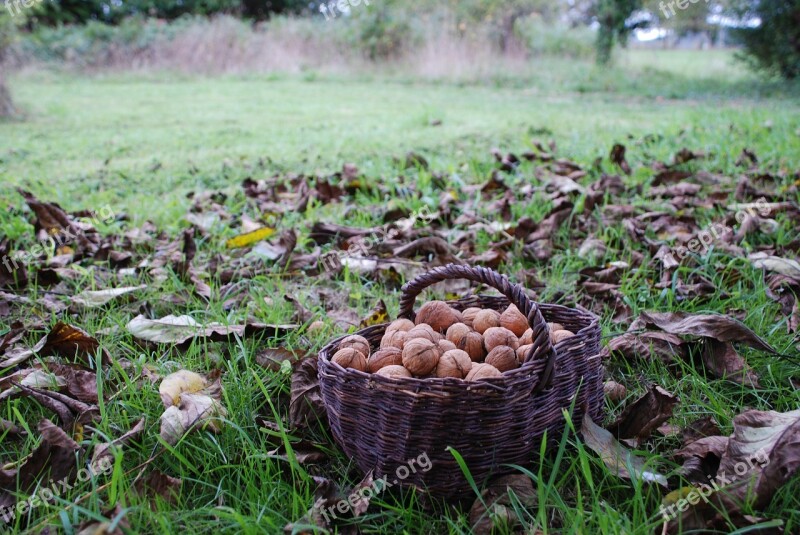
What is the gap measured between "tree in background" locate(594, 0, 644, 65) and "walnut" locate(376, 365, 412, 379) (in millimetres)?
13267

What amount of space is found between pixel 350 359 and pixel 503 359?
1.14 feet

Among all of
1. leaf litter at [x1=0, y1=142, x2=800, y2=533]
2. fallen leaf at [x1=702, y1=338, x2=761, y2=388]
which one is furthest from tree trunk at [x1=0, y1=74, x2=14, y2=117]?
fallen leaf at [x1=702, y1=338, x2=761, y2=388]

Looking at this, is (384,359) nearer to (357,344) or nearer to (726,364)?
(357,344)

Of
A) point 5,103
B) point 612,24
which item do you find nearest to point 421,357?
point 5,103

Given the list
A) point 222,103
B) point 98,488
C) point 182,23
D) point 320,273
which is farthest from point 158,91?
point 98,488

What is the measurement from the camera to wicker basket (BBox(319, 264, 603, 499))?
1351mm

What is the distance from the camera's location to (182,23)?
17.4m

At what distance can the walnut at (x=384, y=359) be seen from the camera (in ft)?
5.09

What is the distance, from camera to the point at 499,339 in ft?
5.22

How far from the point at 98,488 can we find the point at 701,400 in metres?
1.47

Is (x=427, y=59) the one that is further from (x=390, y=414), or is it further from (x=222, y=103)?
(x=390, y=414)

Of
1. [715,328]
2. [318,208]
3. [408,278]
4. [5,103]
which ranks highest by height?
[715,328]

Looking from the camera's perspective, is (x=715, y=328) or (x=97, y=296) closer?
(x=715, y=328)

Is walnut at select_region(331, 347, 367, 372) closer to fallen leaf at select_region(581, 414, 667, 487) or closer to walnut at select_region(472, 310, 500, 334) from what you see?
walnut at select_region(472, 310, 500, 334)
